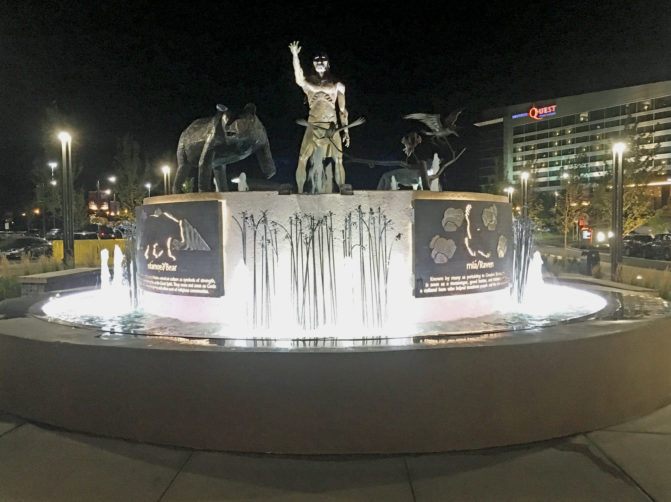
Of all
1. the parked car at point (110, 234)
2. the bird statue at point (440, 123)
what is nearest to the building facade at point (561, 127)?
the parked car at point (110, 234)

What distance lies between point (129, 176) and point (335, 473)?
44.5 m

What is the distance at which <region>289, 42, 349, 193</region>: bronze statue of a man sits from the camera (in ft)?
30.1

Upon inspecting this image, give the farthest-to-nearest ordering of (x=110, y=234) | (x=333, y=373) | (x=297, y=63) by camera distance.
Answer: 1. (x=110, y=234)
2. (x=297, y=63)
3. (x=333, y=373)

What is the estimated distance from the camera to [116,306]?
388 inches

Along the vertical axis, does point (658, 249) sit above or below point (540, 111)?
below

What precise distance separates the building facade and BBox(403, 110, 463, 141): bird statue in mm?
60228

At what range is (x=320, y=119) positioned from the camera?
9.30 metres

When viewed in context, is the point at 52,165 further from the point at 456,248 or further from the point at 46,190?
the point at 456,248

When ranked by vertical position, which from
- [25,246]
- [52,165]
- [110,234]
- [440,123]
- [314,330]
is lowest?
[314,330]

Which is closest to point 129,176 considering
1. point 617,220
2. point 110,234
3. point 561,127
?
point 110,234

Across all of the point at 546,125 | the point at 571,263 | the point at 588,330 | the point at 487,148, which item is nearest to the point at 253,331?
the point at 588,330

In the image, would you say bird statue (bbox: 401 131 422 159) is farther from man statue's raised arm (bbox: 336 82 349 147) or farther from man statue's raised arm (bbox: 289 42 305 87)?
man statue's raised arm (bbox: 289 42 305 87)

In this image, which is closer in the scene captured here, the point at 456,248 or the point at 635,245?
the point at 456,248

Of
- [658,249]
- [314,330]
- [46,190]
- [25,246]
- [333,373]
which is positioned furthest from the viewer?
[46,190]
